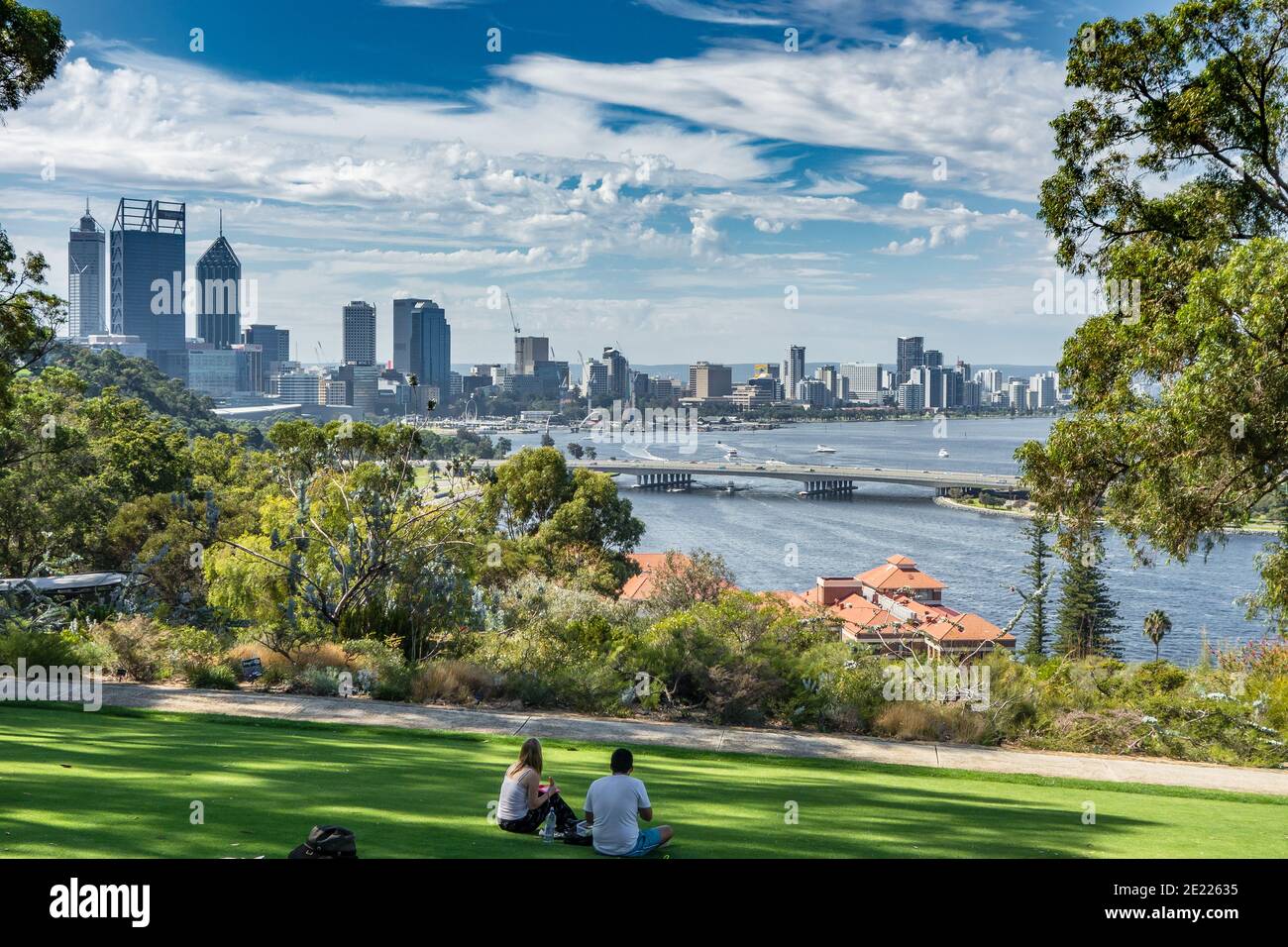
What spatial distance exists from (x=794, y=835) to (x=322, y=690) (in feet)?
27.3

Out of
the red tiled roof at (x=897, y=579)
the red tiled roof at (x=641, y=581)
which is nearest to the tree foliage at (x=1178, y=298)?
the red tiled roof at (x=641, y=581)

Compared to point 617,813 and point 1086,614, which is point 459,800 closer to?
Answer: point 617,813

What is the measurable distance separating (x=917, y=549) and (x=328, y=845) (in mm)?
76317

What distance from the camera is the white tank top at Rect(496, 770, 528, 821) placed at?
6.85 m

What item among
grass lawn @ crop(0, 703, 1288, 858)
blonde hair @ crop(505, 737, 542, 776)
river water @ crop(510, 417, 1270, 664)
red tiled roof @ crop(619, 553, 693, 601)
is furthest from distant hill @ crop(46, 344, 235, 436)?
blonde hair @ crop(505, 737, 542, 776)

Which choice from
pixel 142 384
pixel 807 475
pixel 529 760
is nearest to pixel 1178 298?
pixel 529 760

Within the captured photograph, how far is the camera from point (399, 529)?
17000mm

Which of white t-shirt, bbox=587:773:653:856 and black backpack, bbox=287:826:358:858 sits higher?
black backpack, bbox=287:826:358:858

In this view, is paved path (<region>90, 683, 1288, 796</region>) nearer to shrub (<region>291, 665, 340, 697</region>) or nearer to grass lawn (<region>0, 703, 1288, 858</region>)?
shrub (<region>291, 665, 340, 697</region>)

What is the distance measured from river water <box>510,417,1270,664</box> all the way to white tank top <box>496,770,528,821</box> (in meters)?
28.2

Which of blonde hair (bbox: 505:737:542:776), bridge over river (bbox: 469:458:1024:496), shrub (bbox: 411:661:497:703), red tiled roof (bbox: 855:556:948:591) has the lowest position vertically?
red tiled roof (bbox: 855:556:948:591)

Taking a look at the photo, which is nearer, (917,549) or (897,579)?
(897,579)

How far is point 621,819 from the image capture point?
20.8 feet

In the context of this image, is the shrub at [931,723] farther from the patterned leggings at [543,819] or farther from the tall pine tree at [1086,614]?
the tall pine tree at [1086,614]
